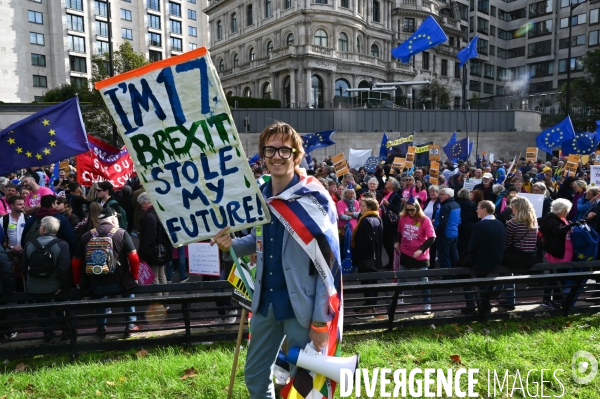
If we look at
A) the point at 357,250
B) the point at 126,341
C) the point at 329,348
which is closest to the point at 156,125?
the point at 329,348

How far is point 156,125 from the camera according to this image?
279 centimetres

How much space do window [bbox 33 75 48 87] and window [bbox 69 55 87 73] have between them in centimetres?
344

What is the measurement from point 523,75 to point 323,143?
65.6 meters

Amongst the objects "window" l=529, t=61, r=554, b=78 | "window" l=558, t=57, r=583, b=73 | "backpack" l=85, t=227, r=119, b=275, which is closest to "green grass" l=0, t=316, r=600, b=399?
"backpack" l=85, t=227, r=119, b=275

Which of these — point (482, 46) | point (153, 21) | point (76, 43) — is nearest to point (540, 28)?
point (482, 46)

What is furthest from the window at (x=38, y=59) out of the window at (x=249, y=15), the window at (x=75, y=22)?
the window at (x=249, y=15)

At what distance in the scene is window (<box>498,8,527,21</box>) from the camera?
69125 millimetres

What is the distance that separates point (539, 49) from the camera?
67375 mm

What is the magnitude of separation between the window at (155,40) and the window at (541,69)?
188 feet

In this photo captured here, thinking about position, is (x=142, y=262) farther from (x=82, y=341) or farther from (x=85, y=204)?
(x=85, y=204)

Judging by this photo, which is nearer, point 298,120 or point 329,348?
point 329,348

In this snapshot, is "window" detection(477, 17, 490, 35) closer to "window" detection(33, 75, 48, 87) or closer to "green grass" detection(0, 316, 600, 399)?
"window" detection(33, 75, 48, 87)

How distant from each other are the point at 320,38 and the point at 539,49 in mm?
39538

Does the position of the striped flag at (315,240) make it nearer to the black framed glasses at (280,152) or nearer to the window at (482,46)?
the black framed glasses at (280,152)
